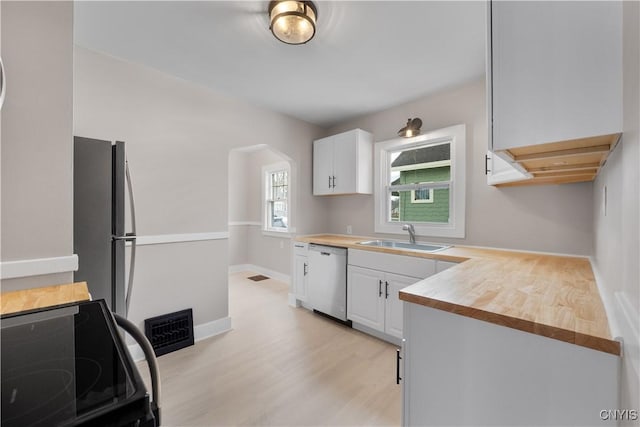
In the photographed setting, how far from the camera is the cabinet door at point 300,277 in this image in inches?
132

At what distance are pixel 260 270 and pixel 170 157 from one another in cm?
333

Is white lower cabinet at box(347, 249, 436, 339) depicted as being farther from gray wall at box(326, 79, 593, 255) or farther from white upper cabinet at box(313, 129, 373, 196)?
white upper cabinet at box(313, 129, 373, 196)

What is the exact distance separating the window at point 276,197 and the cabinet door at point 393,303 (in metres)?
2.85

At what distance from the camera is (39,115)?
3.91 feet

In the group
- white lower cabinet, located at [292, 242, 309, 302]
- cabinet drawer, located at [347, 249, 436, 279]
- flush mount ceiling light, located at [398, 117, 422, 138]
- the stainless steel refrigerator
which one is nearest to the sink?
cabinet drawer, located at [347, 249, 436, 279]

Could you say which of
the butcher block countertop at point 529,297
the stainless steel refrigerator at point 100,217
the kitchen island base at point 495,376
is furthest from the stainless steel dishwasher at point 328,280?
the stainless steel refrigerator at point 100,217

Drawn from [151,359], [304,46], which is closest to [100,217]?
[151,359]

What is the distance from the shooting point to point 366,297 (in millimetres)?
2697

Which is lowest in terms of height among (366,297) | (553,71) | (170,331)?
(170,331)

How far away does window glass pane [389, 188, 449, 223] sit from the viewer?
2900 millimetres

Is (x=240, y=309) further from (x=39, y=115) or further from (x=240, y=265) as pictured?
(x=39, y=115)

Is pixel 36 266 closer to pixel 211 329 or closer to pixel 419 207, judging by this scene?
pixel 211 329

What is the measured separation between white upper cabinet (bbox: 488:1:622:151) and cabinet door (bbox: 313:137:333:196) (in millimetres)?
2594

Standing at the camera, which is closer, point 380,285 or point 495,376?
point 495,376
